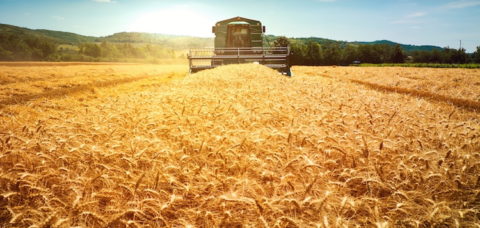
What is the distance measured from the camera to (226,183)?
2.30m

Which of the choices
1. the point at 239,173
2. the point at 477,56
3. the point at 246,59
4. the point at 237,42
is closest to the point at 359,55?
the point at 477,56

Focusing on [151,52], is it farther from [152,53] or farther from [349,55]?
[349,55]

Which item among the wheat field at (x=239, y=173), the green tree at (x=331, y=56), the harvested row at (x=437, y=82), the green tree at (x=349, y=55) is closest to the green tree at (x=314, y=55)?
the green tree at (x=331, y=56)

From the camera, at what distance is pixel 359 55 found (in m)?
77.4

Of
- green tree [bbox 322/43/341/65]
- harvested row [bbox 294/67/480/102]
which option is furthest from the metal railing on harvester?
green tree [bbox 322/43/341/65]

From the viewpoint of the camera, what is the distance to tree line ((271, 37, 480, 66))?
2356 inches

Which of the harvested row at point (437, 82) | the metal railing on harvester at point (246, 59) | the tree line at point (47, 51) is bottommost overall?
the harvested row at point (437, 82)

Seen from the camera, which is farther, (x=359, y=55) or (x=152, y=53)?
(x=359, y=55)

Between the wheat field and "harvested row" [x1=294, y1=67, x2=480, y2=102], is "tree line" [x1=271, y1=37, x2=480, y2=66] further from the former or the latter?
the wheat field

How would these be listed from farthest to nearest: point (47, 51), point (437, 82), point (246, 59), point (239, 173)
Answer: point (47, 51), point (246, 59), point (437, 82), point (239, 173)

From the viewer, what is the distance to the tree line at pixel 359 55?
59.8m

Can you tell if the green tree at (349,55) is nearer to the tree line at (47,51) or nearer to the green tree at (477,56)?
the green tree at (477,56)

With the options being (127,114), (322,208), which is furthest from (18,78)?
(322,208)

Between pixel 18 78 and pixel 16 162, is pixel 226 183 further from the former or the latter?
pixel 18 78
